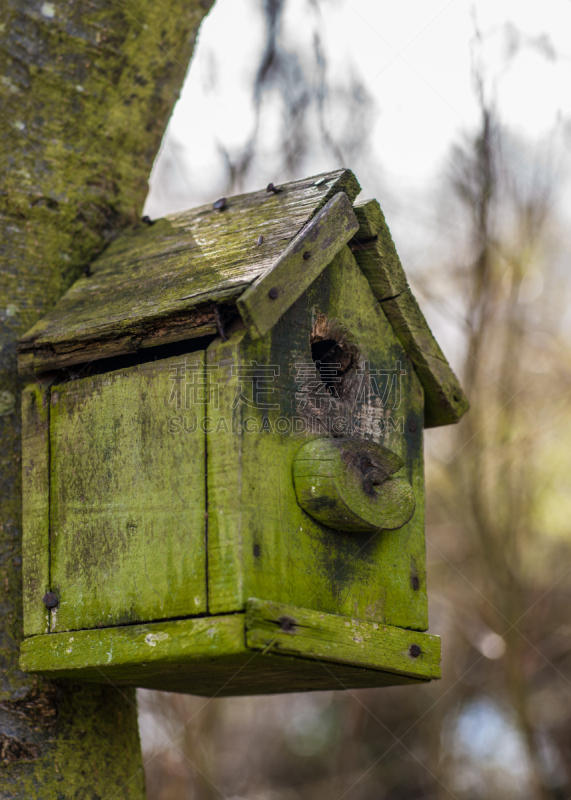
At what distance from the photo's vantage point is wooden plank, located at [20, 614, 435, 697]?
58.6 inches

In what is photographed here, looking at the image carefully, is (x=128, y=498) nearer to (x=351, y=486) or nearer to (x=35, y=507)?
(x=35, y=507)

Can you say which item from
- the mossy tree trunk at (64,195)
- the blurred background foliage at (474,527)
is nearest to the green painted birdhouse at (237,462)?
the mossy tree trunk at (64,195)

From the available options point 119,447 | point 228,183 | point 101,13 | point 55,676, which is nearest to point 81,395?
point 119,447

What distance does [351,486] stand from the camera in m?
1.67

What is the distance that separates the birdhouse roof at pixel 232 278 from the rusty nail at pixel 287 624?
55 centimetres

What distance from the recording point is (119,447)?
1740 millimetres

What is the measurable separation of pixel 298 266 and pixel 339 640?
2.56 feet

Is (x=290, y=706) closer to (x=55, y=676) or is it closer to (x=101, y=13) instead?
(x=55, y=676)

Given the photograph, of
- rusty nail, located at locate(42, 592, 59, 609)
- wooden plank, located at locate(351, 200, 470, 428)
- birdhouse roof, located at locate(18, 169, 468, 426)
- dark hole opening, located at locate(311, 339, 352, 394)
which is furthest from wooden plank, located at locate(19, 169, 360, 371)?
rusty nail, located at locate(42, 592, 59, 609)

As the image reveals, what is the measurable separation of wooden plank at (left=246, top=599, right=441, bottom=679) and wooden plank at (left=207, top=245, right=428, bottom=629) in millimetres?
43

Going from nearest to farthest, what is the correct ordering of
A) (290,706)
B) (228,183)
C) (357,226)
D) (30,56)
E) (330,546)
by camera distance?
(330,546), (357,226), (30,56), (228,183), (290,706)

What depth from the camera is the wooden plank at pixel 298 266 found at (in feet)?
5.07

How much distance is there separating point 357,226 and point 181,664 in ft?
3.43

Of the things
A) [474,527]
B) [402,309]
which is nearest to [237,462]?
[402,309]
